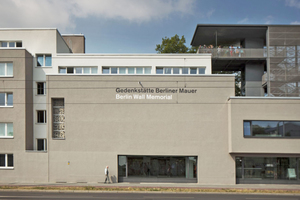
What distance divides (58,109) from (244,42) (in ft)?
68.5

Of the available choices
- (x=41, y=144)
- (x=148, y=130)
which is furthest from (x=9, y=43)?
(x=148, y=130)

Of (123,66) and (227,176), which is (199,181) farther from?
(123,66)

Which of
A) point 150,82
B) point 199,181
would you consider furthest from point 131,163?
point 150,82

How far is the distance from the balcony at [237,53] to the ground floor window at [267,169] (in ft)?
35.6

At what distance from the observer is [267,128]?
20.2 m

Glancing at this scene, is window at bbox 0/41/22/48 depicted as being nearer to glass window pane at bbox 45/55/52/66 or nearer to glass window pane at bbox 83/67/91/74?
glass window pane at bbox 45/55/52/66

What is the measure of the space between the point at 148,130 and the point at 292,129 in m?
12.0

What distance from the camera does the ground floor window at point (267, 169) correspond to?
2061cm

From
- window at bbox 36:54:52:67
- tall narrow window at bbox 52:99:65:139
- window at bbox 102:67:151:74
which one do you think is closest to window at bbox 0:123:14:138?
tall narrow window at bbox 52:99:65:139

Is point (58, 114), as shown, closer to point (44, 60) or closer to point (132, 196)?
point (44, 60)

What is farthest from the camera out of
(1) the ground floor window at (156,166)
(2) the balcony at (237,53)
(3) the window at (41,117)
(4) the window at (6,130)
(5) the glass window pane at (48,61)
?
(2) the balcony at (237,53)

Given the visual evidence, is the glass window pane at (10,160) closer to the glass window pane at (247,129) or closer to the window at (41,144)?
the window at (41,144)

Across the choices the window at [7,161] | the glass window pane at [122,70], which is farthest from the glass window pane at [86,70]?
the window at [7,161]

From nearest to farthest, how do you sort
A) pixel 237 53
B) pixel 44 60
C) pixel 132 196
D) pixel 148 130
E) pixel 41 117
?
1. pixel 132 196
2. pixel 148 130
3. pixel 41 117
4. pixel 44 60
5. pixel 237 53
